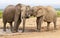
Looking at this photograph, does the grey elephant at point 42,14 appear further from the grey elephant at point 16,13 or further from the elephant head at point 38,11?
the grey elephant at point 16,13

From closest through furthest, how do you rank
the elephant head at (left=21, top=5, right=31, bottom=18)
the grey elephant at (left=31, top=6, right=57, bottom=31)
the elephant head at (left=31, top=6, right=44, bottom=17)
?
the elephant head at (left=21, top=5, right=31, bottom=18) → the elephant head at (left=31, top=6, right=44, bottom=17) → the grey elephant at (left=31, top=6, right=57, bottom=31)

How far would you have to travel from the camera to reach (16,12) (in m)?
14.0

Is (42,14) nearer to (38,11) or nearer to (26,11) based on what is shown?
(38,11)

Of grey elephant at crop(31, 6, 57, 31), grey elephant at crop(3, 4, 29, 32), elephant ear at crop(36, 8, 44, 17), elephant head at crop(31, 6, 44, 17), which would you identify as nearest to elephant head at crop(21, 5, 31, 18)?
grey elephant at crop(3, 4, 29, 32)

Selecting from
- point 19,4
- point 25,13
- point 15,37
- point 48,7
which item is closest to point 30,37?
point 15,37

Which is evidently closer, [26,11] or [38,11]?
[26,11]

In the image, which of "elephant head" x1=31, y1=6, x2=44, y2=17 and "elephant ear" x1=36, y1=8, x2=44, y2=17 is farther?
"elephant ear" x1=36, y1=8, x2=44, y2=17

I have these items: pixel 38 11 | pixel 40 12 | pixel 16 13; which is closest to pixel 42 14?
pixel 40 12

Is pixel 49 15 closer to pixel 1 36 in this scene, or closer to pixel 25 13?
pixel 25 13

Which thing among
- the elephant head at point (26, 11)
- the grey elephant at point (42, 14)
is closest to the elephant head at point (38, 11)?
Result: the grey elephant at point (42, 14)

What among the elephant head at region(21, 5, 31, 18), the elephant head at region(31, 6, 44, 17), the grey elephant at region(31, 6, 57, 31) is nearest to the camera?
the elephant head at region(21, 5, 31, 18)

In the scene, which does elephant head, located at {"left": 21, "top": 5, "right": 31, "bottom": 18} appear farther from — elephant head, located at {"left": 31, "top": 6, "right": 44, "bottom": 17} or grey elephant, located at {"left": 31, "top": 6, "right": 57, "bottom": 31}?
elephant head, located at {"left": 31, "top": 6, "right": 44, "bottom": 17}

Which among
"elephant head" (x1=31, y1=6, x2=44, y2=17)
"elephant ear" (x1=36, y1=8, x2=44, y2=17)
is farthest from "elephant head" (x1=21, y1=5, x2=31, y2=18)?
"elephant ear" (x1=36, y1=8, x2=44, y2=17)

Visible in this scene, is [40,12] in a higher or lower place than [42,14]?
higher
